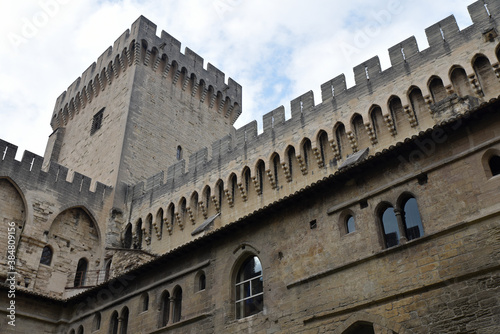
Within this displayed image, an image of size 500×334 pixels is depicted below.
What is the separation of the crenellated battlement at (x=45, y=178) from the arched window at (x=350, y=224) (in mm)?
13963

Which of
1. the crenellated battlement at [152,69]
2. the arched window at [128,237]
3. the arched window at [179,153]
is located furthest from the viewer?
the crenellated battlement at [152,69]

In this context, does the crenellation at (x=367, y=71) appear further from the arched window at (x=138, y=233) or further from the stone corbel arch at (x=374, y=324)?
the arched window at (x=138, y=233)

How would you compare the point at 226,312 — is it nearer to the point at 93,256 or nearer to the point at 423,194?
the point at 423,194

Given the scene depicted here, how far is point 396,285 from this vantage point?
8.94 meters

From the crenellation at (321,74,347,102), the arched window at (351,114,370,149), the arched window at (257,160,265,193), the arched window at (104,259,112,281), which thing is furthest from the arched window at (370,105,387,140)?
the arched window at (104,259,112,281)

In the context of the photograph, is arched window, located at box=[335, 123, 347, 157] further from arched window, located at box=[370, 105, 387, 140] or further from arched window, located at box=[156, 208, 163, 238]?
arched window, located at box=[156, 208, 163, 238]

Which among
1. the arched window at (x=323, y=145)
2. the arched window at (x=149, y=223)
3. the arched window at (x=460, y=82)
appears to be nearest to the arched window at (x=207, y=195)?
the arched window at (x=149, y=223)

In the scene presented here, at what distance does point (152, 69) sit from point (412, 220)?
799 inches

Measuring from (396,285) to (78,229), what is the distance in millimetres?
15449

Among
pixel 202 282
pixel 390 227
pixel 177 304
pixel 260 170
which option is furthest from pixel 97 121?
pixel 390 227

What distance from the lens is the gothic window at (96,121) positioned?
2628 cm

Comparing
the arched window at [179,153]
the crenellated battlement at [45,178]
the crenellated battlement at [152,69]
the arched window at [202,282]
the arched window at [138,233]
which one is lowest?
the arched window at [202,282]

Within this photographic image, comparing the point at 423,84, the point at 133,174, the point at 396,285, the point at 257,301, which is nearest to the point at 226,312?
the point at 257,301

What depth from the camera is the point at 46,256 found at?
757 inches
